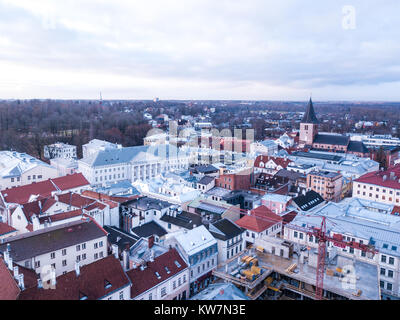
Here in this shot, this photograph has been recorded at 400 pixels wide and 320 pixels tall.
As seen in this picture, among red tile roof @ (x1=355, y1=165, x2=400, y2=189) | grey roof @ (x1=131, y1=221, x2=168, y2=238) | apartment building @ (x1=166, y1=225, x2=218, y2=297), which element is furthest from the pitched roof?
red tile roof @ (x1=355, y1=165, x2=400, y2=189)

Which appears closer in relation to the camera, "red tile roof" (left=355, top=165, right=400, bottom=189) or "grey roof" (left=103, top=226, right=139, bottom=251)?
"grey roof" (left=103, top=226, right=139, bottom=251)

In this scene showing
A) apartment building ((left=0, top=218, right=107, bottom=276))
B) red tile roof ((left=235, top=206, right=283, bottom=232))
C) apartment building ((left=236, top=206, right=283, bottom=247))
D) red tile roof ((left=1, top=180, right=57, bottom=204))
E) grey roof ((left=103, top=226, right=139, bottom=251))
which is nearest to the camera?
apartment building ((left=0, top=218, right=107, bottom=276))

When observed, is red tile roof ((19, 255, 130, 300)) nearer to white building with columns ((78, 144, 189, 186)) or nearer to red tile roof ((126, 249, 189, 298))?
red tile roof ((126, 249, 189, 298))

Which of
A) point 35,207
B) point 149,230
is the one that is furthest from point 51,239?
point 149,230

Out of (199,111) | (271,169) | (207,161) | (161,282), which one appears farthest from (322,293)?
(199,111)

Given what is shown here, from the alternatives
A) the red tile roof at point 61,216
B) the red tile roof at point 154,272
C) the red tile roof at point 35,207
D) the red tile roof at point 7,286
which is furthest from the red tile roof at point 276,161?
the red tile roof at point 7,286

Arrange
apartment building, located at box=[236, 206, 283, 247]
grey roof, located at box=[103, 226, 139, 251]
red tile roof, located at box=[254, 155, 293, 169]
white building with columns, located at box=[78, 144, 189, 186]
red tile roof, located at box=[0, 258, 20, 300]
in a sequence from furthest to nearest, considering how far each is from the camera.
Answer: red tile roof, located at box=[254, 155, 293, 169]
white building with columns, located at box=[78, 144, 189, 186]
apartment building, located at box=[236, 206, 283, 247]
grey roof, located at box=[103, 226, 139, 251]
red tile roof, located at box=[0, 258, 20, 300]

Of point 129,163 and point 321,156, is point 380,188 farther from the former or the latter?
point 129,163

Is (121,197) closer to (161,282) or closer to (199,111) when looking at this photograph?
(161,282)
